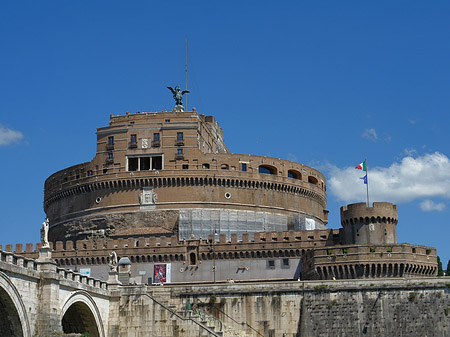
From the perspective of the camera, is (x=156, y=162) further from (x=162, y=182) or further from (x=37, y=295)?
(x=37, y=295)

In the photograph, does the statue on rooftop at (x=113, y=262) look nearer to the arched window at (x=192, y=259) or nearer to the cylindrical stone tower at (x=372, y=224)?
the arched window at (x=192, y=259)

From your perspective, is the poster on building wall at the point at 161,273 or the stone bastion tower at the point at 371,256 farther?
the poster on building wall at the point at 161,273

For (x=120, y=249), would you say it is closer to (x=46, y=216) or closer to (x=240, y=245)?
(x=240, y=245)

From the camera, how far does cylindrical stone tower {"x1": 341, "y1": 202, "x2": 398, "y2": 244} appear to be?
6762cm

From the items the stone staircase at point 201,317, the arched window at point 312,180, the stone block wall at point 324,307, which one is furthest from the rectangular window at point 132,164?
the stone block wall at point 324,307

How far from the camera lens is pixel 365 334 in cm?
5566

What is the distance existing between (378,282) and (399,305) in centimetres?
229

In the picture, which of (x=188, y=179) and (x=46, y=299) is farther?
(x=188, y=179)

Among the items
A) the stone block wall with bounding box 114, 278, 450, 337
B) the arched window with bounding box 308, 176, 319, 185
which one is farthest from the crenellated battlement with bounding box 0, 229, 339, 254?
the arched window with bounding box 308, 176, 319, 185

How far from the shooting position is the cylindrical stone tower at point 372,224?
6762 centimetres

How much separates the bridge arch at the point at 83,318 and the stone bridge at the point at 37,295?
7 centimetres

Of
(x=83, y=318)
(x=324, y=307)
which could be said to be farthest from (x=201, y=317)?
(x=324, y=307)

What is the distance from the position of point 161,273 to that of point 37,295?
92.7 ft

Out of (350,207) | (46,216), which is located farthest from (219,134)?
(350,207)
